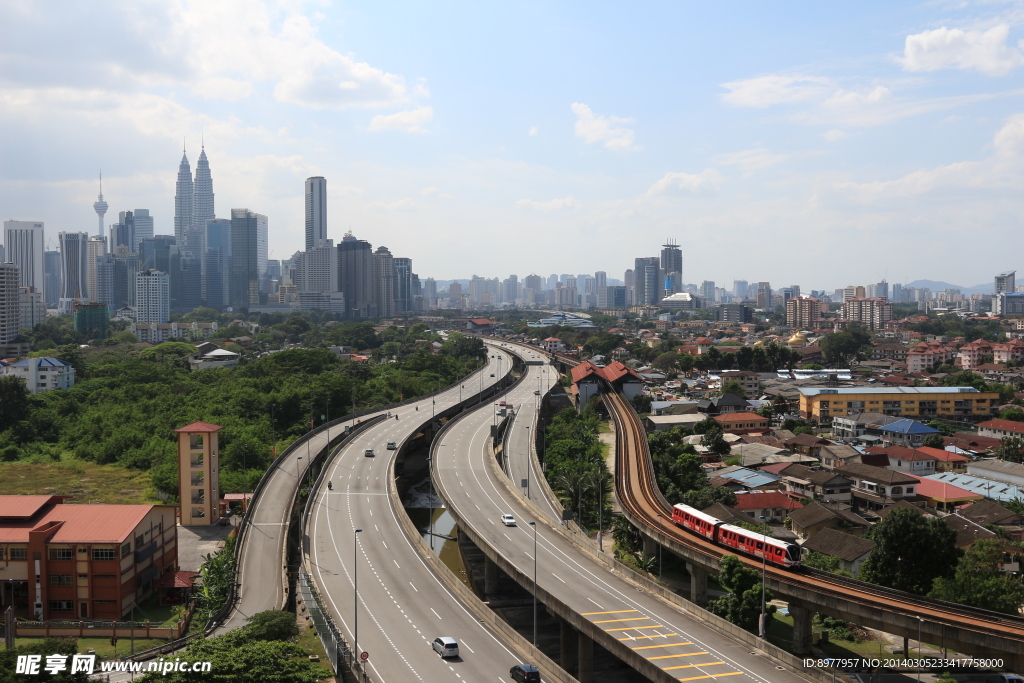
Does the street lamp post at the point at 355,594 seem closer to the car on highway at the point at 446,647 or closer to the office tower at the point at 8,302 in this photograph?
the car on highway at the point at 446,647

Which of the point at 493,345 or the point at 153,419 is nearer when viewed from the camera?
the point at 153,419

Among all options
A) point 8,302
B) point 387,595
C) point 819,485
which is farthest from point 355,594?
point 8,302

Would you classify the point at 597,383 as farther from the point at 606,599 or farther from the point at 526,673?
the point at 526,673

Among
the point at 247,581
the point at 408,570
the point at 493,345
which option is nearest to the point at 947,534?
the point at 408,570

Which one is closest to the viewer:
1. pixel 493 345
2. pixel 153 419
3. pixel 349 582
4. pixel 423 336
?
pixel 349 582

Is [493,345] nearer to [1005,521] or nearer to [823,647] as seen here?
[1005,521]

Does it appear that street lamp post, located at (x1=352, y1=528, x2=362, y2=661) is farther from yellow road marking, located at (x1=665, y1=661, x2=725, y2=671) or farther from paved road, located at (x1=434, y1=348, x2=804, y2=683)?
yellow road marking, located at (x1=665, y1=661, x2=725, y2=671)
